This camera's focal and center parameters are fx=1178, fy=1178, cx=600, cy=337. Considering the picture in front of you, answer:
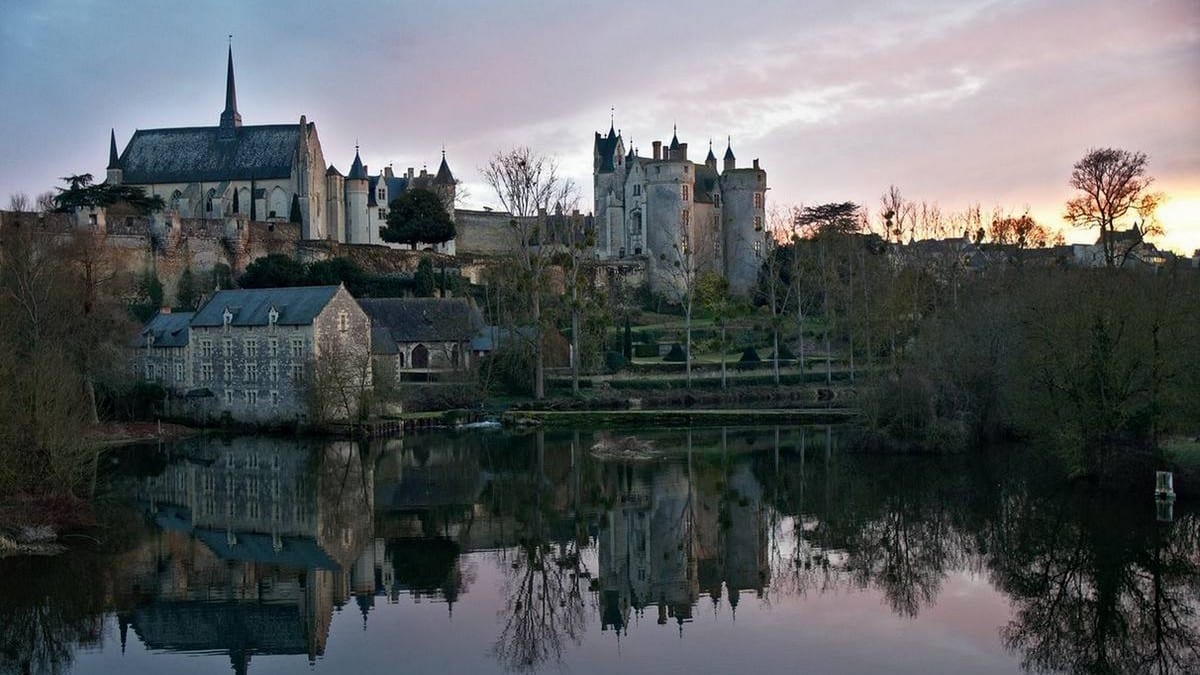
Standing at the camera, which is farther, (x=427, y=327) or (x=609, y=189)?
(x=609, y=189)

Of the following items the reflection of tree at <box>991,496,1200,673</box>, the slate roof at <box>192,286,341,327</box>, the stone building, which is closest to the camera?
the reflection of tree at <box>991,496,1200,673</box>

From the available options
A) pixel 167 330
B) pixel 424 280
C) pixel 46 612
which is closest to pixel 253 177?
pixel 424 280

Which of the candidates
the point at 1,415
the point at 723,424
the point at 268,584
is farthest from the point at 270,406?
the point at 268,584

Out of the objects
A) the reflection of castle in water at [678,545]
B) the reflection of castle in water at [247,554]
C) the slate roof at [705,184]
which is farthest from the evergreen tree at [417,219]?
the reflection of castle in water at [678,545]

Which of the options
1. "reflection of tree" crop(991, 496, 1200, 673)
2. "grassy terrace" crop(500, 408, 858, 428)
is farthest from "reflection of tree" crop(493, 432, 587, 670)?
"grassy terrace" crop(500, 408, 858, 428)

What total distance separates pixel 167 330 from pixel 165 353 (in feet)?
4.49

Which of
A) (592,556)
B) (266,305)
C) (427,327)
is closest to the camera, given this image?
(592,556)

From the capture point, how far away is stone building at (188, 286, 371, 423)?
39.6 m

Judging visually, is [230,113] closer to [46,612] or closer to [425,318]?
[425,318]

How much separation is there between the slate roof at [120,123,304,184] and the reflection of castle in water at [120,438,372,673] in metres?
40.9

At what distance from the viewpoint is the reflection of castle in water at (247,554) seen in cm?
1583

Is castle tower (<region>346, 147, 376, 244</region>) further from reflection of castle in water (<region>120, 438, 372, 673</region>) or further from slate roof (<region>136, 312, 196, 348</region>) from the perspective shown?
reflection of castle in water (<region>120, 438, 372, 673</region>)

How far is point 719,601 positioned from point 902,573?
3.30 meters

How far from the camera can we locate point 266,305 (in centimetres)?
4238
